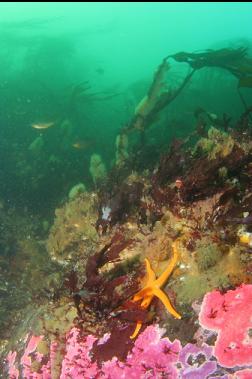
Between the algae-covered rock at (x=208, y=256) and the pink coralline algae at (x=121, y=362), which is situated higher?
the algae-covered rock at (x=208, y=256)

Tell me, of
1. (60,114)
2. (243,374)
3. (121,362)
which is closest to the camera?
(243,374)

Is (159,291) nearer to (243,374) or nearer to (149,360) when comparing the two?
(149,360)

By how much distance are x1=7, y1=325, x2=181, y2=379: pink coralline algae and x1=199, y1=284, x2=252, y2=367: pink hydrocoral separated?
1.21ft

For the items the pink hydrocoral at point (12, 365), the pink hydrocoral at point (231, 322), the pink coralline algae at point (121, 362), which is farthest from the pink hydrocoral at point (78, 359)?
the pink hydrocoral at point (231, 322)

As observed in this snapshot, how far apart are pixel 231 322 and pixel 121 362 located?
1066 millimetres

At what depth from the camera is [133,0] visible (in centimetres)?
5862

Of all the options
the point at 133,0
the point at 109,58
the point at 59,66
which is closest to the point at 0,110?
the point at 59,66

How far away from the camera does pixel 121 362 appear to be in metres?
3.07

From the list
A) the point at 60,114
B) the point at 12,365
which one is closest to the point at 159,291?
the point at 12,365

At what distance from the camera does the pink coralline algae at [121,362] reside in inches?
114

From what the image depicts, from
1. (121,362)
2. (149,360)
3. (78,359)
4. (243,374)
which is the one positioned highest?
(243,374)

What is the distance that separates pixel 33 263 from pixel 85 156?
6.11 meters

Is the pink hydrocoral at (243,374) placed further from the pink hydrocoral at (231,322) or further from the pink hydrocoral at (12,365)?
the pink hydrocoral at (12,365)

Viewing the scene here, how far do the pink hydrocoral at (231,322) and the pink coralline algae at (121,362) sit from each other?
0.37 meters
